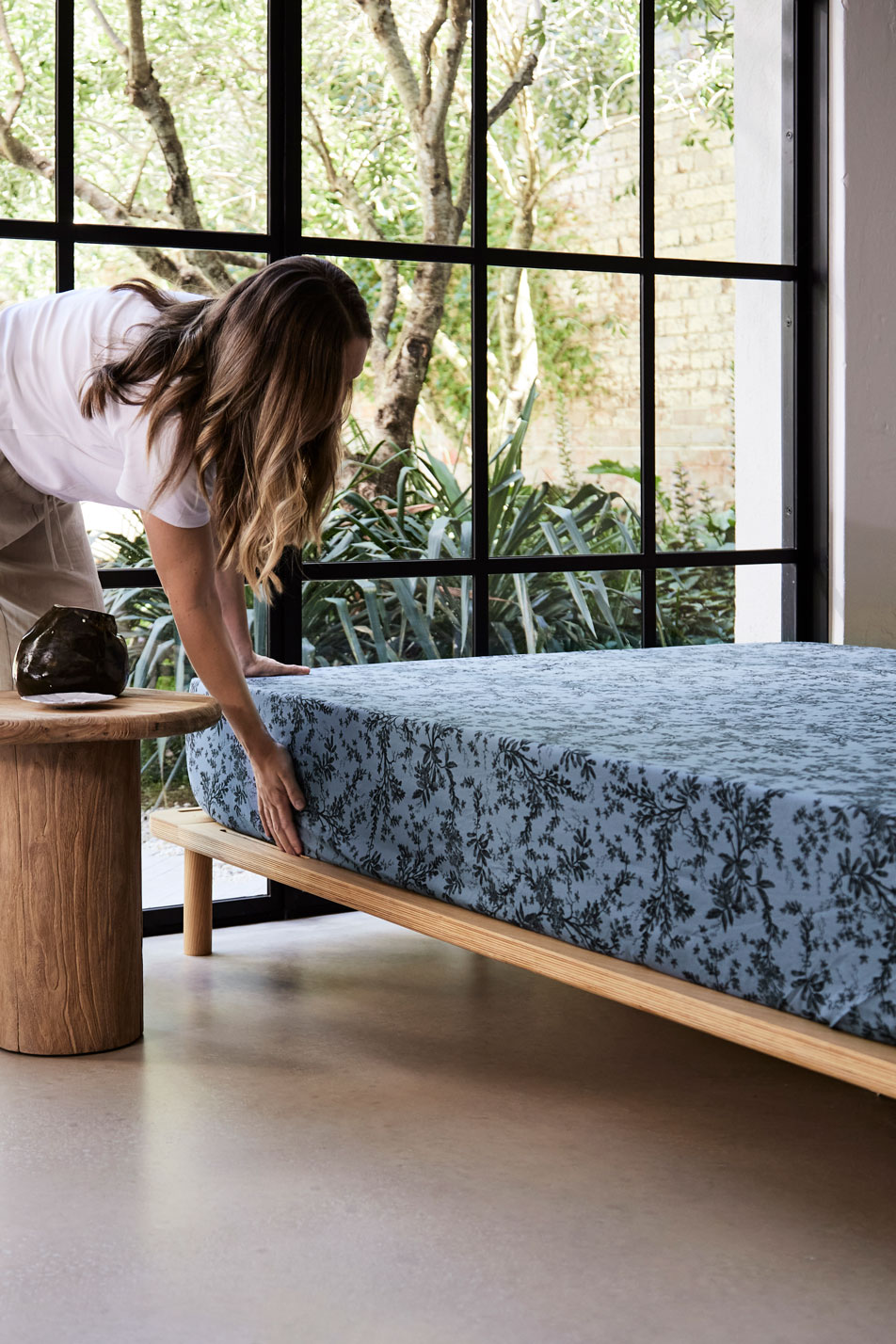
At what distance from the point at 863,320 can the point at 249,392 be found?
2.31m

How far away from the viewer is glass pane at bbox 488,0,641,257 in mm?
3900

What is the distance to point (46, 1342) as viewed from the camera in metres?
1.66

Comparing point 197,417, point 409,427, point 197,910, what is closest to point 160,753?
point 197,910

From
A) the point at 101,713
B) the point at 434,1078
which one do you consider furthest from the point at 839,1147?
the point at 101,713

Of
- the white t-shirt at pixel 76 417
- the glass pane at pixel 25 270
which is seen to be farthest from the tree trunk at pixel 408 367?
the white t-shirt at pixel 76 417

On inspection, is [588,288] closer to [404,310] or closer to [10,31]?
[404,310]

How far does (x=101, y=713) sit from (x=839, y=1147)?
1261 mm

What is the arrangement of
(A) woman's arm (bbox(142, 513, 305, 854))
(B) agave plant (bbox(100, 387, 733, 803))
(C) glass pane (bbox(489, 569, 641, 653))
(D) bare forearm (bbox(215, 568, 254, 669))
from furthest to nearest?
1. (C) glass pane (bbox(489, 569, 641, 653))
2. (B) agave plant (bbox(100, 387, 733, 803))
3. (D) bare forearm (bbox(215, 568, 254, 669))
4. (A) woman's arm (bbox(142, 513, 305, 854))

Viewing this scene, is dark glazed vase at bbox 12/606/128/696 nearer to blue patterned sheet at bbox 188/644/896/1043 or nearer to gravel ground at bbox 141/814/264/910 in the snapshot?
blue patterned sheet at bbox 188/644/896/1043

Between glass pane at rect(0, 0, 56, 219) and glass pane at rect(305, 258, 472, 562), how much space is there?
73cm

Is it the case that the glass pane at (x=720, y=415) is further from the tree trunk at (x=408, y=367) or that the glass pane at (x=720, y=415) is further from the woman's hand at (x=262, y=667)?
the woman's hand at (x=262, y=667)

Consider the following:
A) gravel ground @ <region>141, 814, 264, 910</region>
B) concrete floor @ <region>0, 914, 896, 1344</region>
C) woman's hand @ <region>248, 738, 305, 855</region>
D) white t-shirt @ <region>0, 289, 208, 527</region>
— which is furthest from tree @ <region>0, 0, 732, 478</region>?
concrete floor @ <region>0, 914, 896, 1344</region>

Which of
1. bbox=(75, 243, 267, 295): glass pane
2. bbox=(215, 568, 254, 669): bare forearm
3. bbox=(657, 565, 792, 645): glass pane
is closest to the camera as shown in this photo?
bbox=(215, 568, 254, 669): bare forearm

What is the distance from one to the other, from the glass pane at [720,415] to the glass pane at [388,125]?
692 millimetres
